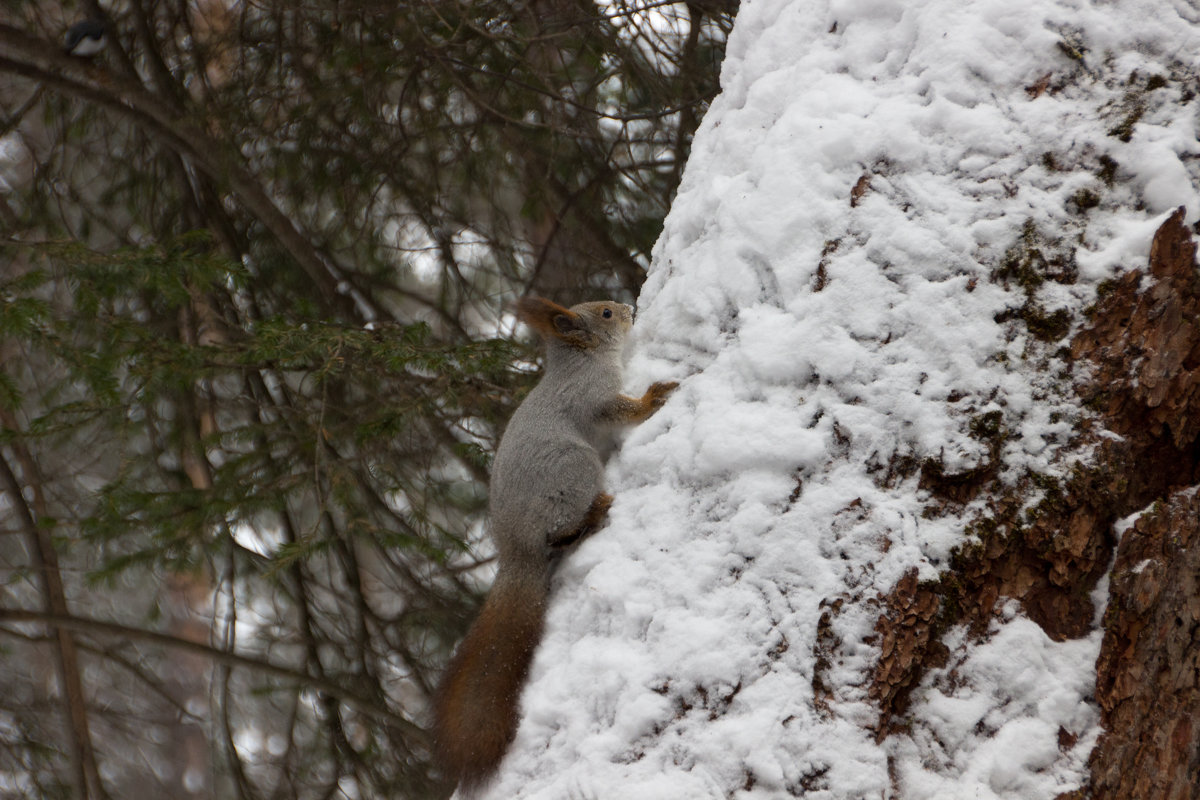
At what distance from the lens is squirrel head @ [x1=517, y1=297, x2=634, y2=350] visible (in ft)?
9.20

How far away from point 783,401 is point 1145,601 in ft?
2.13

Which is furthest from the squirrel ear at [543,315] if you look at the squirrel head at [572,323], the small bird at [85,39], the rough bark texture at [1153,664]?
the small bird at [85,39]

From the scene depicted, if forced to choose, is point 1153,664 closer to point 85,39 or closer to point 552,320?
point 552,320

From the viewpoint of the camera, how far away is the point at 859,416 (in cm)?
166

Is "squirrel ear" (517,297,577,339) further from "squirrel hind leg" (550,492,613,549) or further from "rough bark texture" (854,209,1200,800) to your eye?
"rough bark texture" (854,209,1200,800)

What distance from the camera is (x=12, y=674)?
4.88 m

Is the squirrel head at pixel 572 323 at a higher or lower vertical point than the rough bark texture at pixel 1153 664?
higher

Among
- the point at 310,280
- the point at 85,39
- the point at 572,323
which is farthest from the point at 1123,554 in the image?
the point at 85,39

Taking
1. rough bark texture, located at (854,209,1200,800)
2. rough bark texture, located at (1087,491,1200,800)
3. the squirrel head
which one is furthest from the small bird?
rough bark texture, located at (1087,491,1200,800)

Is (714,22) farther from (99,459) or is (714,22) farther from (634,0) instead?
(99,459)

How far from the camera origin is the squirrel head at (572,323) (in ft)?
9.20

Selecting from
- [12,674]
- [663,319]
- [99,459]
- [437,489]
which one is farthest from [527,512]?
[12,674]

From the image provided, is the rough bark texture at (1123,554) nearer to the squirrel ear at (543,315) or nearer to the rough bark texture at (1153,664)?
the rough bark texture at (1153,664)

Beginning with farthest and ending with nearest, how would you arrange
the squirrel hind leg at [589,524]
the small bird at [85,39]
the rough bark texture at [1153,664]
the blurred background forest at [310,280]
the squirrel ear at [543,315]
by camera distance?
the small bird at [85,39] → the blurred background forest at [310,280] → the squirrel ear at [543,315] → the squirrel hind leg at [589,524] → the rough bark texture at [1153,664]
